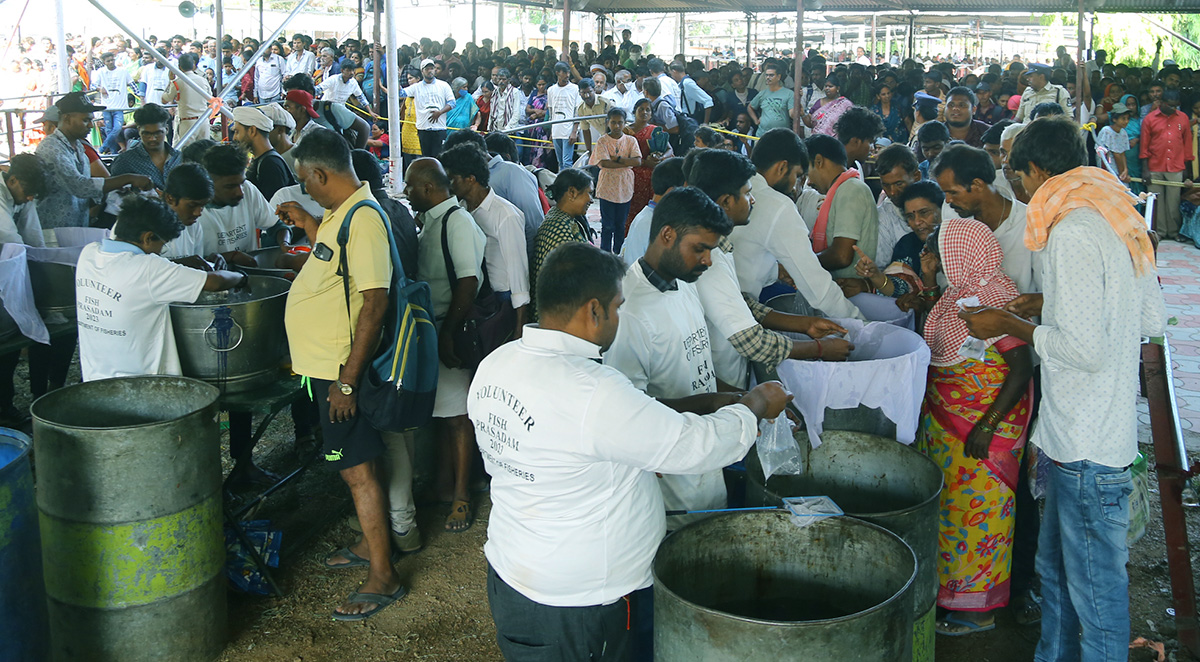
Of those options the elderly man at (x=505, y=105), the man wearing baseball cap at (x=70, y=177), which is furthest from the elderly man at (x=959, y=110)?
the elderly man at (x=505, y=105)

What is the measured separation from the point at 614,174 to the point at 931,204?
517 cm

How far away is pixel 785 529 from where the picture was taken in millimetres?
2330

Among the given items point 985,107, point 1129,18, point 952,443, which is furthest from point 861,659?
point 1129,18

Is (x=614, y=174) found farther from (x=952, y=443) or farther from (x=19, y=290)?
(x=952, y=443)

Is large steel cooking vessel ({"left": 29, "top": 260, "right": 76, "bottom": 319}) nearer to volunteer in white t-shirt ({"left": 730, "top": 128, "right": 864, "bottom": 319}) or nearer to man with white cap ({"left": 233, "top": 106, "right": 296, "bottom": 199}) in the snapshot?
man with white cap ({"left": 233, "top": 106, "right": 296, "bottom": 199})

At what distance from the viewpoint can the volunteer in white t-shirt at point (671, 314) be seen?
2514 mm

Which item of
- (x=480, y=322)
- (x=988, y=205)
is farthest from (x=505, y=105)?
(x=988, y=205)

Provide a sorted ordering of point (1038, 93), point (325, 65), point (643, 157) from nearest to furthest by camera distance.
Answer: point (1038, 93) < point (643, 157) < point (325, 65)

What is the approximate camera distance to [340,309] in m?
3.25

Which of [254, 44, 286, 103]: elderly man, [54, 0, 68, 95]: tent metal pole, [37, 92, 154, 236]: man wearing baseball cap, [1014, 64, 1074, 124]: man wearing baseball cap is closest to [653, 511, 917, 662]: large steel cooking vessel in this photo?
[37, 92, 154, 236]: man wearing baseball cap

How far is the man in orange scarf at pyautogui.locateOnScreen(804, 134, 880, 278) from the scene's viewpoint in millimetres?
3797

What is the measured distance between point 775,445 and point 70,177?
15.2 ft

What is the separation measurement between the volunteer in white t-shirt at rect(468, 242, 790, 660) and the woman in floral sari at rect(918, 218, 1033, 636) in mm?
1120

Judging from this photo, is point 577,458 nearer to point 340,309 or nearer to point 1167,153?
point 340,309
